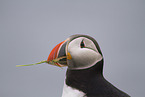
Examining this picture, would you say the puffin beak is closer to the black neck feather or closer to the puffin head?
the puffin head

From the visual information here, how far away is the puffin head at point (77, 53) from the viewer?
6.83ft

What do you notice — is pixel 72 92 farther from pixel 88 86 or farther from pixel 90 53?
pixel 90 53

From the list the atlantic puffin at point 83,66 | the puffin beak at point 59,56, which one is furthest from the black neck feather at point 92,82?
the puffin beak at point 59,56

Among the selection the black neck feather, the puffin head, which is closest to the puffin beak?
the puffin head

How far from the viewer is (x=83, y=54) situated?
6.80 ft

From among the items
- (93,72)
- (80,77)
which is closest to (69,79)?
(80,77)

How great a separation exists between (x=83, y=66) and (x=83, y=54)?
0.41ft

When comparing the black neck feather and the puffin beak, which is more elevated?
the puffin beak

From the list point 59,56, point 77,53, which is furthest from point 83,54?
point 59,56

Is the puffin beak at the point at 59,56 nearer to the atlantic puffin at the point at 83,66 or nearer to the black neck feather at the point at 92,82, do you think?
the atlantic puffin at the point at 83,66

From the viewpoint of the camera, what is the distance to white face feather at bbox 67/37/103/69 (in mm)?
2078

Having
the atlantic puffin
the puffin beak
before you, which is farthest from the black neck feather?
the puffin beak

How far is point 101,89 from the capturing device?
208 centimetres

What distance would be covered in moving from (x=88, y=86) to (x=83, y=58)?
29cm
